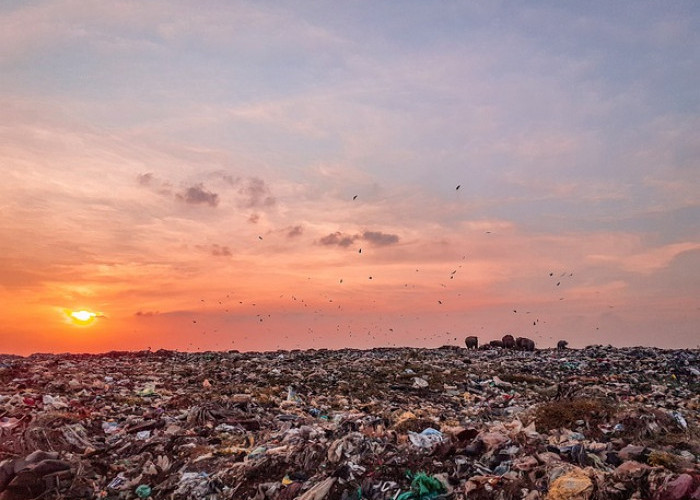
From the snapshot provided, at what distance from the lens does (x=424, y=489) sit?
18.1 ft

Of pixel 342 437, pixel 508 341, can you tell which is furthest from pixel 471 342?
pixel 342 437

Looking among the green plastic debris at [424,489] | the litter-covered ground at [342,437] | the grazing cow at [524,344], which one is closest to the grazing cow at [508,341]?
the grazing cow at [524,344]

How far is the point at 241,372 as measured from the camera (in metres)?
14.9

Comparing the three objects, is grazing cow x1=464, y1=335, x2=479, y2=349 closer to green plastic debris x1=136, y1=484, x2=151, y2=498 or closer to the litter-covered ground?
the litter-covered ground

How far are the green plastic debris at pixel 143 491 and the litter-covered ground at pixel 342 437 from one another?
15mm

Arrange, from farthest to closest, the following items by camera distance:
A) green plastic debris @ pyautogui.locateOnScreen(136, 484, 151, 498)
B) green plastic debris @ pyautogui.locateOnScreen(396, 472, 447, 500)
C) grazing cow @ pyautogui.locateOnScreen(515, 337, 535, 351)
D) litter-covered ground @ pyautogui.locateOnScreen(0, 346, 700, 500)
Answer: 1. grazing cow @ pyautogui.locateOnScreen(515, 337, 535, 351)
2. green plastic debris @ pyautogui.locateOnScreen(136, 484, 151, 498)
3. litter-covered ground @ pyautogui.locateOnScreen(0, 346, 700, 500)
4. green plastic debris @ pyautogui.locateOnScreen(396, 472, 447, 500)

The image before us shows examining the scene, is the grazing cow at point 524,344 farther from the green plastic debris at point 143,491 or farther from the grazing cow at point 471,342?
the green plastic debris at point 143,491

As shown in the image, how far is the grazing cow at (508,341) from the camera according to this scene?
24.3 metres

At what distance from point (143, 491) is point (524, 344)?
2057 cm

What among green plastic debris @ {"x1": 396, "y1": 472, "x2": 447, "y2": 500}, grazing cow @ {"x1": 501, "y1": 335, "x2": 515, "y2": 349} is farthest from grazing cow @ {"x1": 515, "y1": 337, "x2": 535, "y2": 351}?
green plastic debris @ {"x1": 396, "y1": 472, "x2": 447, "y2": 500}

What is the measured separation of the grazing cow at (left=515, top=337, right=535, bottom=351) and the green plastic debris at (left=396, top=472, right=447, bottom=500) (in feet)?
63.8

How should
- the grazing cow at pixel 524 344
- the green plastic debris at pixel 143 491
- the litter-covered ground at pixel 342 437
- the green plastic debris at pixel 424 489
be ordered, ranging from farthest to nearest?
the grazing cow at pixel 524 344 < the green plastic debris at pixel 143 491 < the litter-covered ground at pixel 342 437 < the green plastic debris at pixel 424 489

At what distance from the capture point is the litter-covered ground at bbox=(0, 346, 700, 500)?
560 centimetres

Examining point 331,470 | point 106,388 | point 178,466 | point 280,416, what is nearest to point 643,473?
point 331,470
